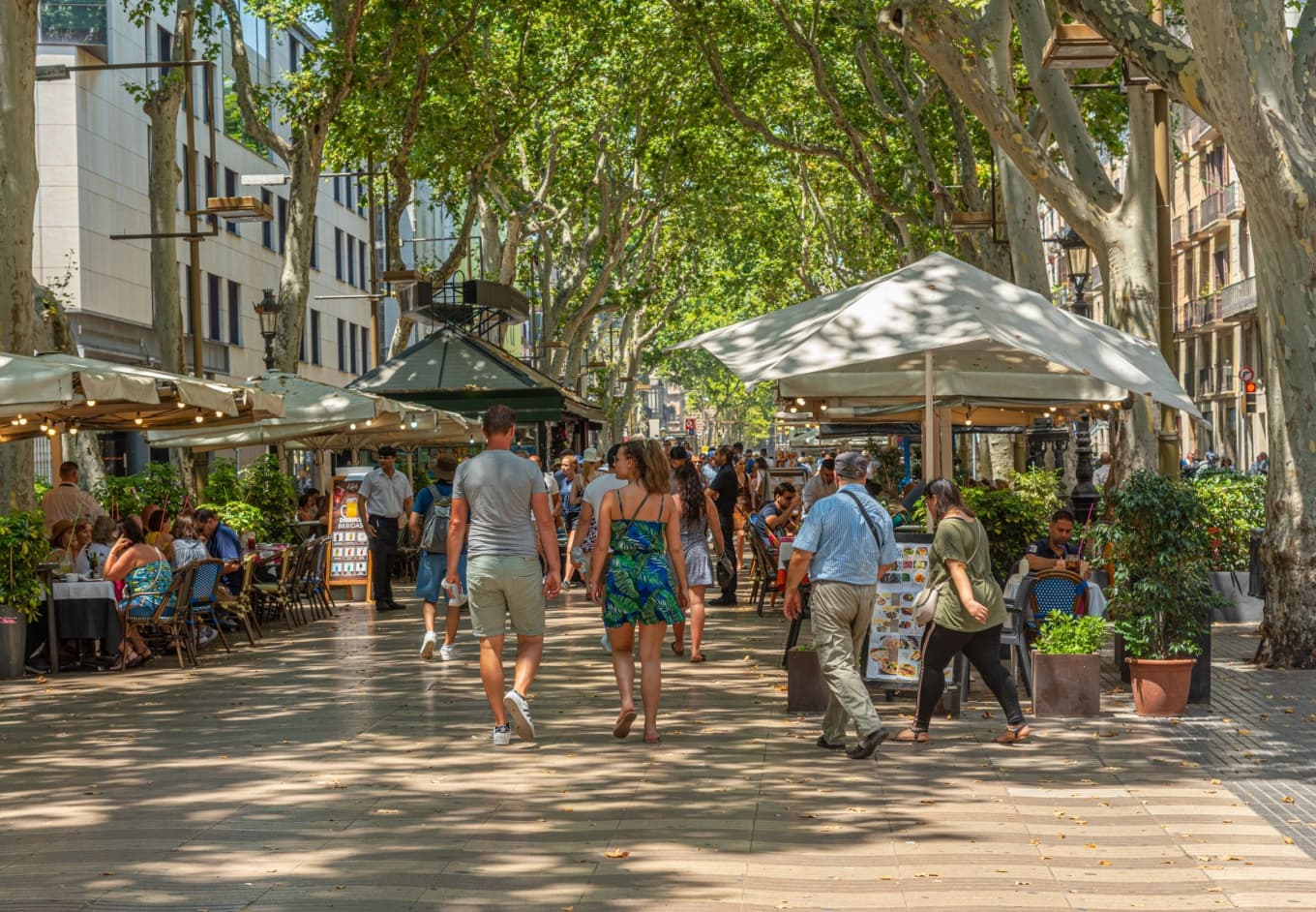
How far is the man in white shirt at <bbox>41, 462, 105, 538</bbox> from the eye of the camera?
17.0m

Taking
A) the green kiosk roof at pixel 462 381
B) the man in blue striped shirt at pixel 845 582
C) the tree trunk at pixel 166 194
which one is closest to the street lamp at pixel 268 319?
the green kiosk roof at pixel 462 381

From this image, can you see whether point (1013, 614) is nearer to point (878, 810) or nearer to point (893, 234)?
point (878, 810)

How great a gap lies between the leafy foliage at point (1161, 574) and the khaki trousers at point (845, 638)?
2.31m

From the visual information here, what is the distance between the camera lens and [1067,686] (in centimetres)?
1059

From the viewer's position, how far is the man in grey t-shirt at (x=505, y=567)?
31.6 feet

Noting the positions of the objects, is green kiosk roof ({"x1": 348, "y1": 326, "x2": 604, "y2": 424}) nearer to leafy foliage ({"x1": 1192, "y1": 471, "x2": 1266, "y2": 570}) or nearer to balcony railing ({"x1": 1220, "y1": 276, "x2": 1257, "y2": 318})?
leafy foliage ({"x1": 1192, "y1": 471, "x2": 1266, "y2": 570})

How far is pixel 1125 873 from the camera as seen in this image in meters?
6.57

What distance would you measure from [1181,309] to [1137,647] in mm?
57864

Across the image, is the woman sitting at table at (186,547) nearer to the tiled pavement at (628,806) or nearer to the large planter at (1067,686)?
the tiled pavement at (628,806)

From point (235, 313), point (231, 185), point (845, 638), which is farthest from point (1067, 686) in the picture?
point (231, 185)

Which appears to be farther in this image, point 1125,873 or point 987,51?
point 987,51

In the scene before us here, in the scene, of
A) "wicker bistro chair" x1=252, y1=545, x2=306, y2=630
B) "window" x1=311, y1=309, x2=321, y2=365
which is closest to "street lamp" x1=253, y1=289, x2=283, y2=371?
"wicker bistro chair" x1=252, y1=545, x2=306, y2=630

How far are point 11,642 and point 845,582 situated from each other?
24.3ft

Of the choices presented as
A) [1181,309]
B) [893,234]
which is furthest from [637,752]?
[1181,309]
